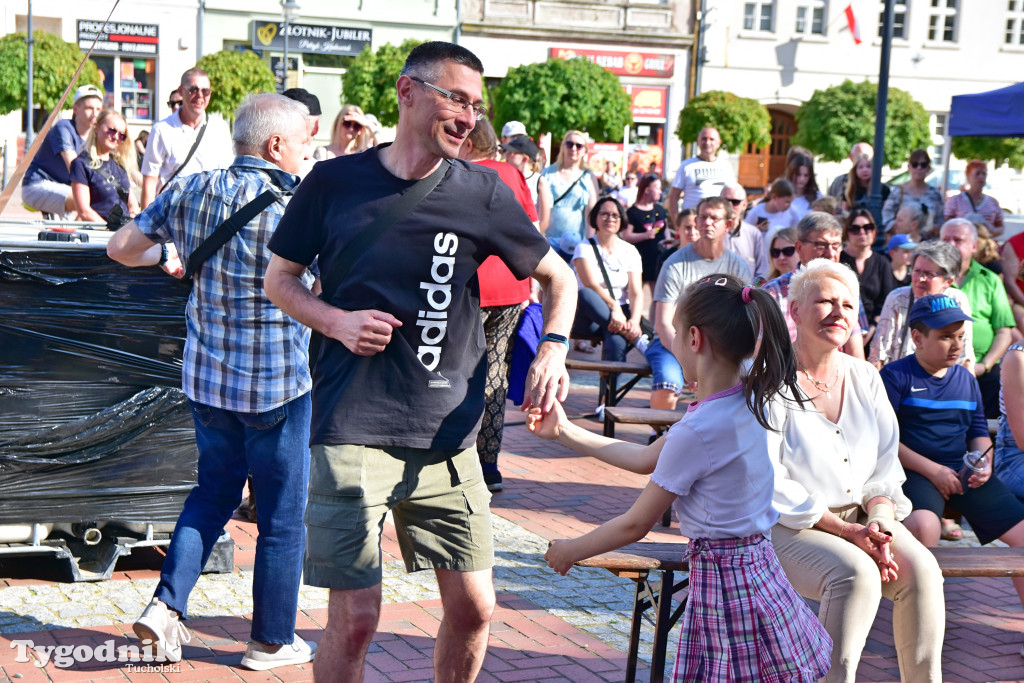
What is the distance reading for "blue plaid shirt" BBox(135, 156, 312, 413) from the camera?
3.91 meters

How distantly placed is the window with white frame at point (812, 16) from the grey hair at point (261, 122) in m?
41.4

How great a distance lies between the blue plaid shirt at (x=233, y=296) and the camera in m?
3.91

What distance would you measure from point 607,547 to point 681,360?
56cm

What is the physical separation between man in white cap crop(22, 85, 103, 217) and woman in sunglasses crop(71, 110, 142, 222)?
0.11 m

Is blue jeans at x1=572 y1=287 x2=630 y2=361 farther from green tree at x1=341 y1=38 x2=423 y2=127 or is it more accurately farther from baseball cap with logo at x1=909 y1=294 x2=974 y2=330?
green tree at x1=341 y1=38 x2=423 y2=127

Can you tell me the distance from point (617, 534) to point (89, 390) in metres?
2.50

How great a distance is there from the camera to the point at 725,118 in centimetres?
3428

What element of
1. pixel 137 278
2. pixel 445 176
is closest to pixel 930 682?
pixel 445 176

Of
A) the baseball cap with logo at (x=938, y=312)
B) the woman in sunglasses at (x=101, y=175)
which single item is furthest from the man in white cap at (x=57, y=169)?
the baseball cap with logo at (x=938, y=312)

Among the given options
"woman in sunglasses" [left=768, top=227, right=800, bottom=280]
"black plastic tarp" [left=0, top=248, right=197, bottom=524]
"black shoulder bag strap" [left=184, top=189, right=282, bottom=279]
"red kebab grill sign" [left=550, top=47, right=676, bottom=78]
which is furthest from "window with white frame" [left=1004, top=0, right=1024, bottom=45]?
"black shoulder bag strap" [left=184, top=189, right=282, bottom=279]

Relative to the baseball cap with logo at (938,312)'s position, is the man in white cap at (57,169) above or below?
above

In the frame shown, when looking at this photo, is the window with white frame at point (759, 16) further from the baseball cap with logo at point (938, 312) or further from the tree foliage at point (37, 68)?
the baseball cap with logo at point (938, 312)

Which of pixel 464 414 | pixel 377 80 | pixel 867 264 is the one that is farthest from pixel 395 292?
pixel 377 80

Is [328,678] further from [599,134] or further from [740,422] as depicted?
[599,134]
